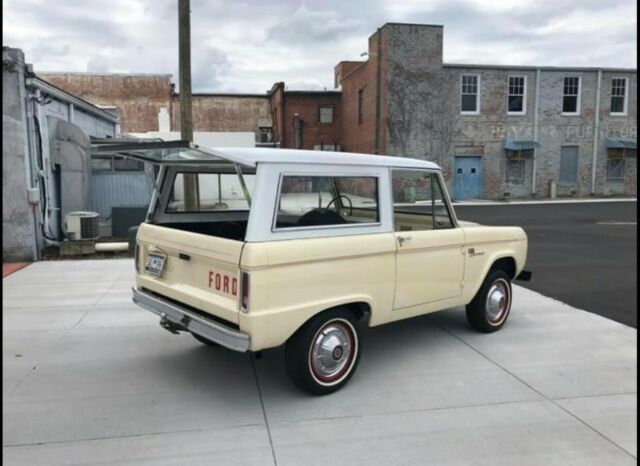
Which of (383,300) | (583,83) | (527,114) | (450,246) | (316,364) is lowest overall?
(316,364)

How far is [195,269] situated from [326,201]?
1191 mm

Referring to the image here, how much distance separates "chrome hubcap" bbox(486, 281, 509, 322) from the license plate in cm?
328

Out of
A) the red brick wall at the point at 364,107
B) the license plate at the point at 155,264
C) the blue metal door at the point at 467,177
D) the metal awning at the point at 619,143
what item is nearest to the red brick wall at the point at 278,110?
the red brick wall at the point at 364,107

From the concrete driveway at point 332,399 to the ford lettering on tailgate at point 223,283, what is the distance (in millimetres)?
887

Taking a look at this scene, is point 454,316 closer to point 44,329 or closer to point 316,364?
point 316,364

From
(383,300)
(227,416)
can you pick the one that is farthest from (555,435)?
(227,416)

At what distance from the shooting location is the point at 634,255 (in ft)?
34.0

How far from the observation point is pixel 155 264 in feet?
14.5

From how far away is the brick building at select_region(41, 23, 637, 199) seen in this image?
26.3 m

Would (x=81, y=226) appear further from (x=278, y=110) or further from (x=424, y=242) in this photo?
(x=278, y=110)

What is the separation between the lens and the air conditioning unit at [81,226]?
33.8ft

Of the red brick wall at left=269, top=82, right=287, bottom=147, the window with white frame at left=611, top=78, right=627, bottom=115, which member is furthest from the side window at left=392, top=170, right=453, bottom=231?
the red brick wall at left=269, top=82, right=287, bottom=147

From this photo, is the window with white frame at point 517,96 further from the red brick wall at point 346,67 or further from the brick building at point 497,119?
the red brick wall at point 346,67

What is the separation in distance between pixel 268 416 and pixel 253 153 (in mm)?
1860
